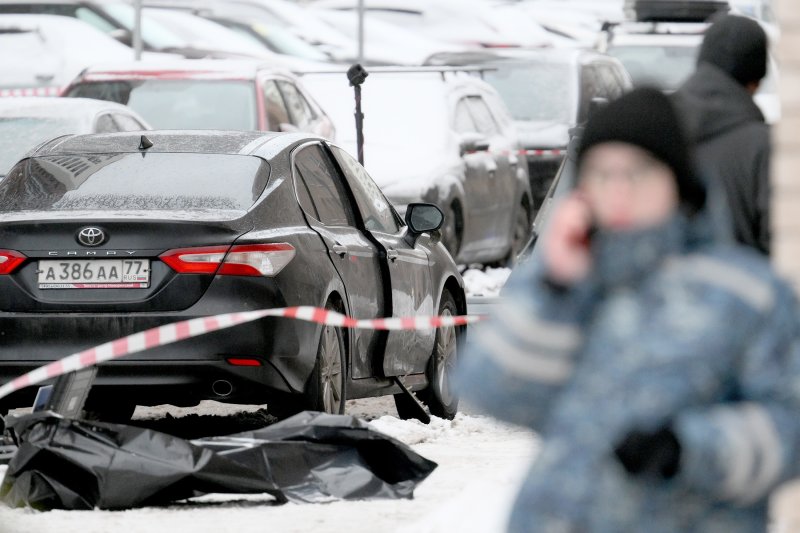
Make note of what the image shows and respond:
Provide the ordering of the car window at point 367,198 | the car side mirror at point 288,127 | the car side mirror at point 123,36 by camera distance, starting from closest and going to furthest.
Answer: the car window at point 367,198 → the car side mirror at point 288,127 → the car side mirror at point 123,36

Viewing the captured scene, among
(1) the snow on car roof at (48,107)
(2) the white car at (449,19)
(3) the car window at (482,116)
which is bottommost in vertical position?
(2) the white car at (449,19)

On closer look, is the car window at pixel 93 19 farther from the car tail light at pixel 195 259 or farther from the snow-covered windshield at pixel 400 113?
the car tail light at pixel 195 259

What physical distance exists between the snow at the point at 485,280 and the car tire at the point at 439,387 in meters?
5.74

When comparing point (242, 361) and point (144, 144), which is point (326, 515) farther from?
point (144, 144)

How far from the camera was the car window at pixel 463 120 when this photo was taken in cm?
1808

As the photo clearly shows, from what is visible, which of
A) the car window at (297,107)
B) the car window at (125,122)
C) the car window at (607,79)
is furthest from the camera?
the car window at (607,79)

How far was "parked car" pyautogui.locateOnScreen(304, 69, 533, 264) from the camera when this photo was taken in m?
17.0

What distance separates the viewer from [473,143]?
678 inches

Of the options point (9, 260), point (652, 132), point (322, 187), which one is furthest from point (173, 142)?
point (652, 132)

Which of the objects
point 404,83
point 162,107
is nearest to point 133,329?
point 162,107

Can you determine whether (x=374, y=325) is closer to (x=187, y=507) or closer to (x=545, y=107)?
(x=187, y=507)

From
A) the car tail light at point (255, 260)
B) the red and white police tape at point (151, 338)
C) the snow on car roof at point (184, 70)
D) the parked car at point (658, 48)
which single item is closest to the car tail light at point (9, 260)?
the red and white police tape at point (151, 338)

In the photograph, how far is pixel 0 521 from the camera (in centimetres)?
692

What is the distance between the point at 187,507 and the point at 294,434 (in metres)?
0.45
